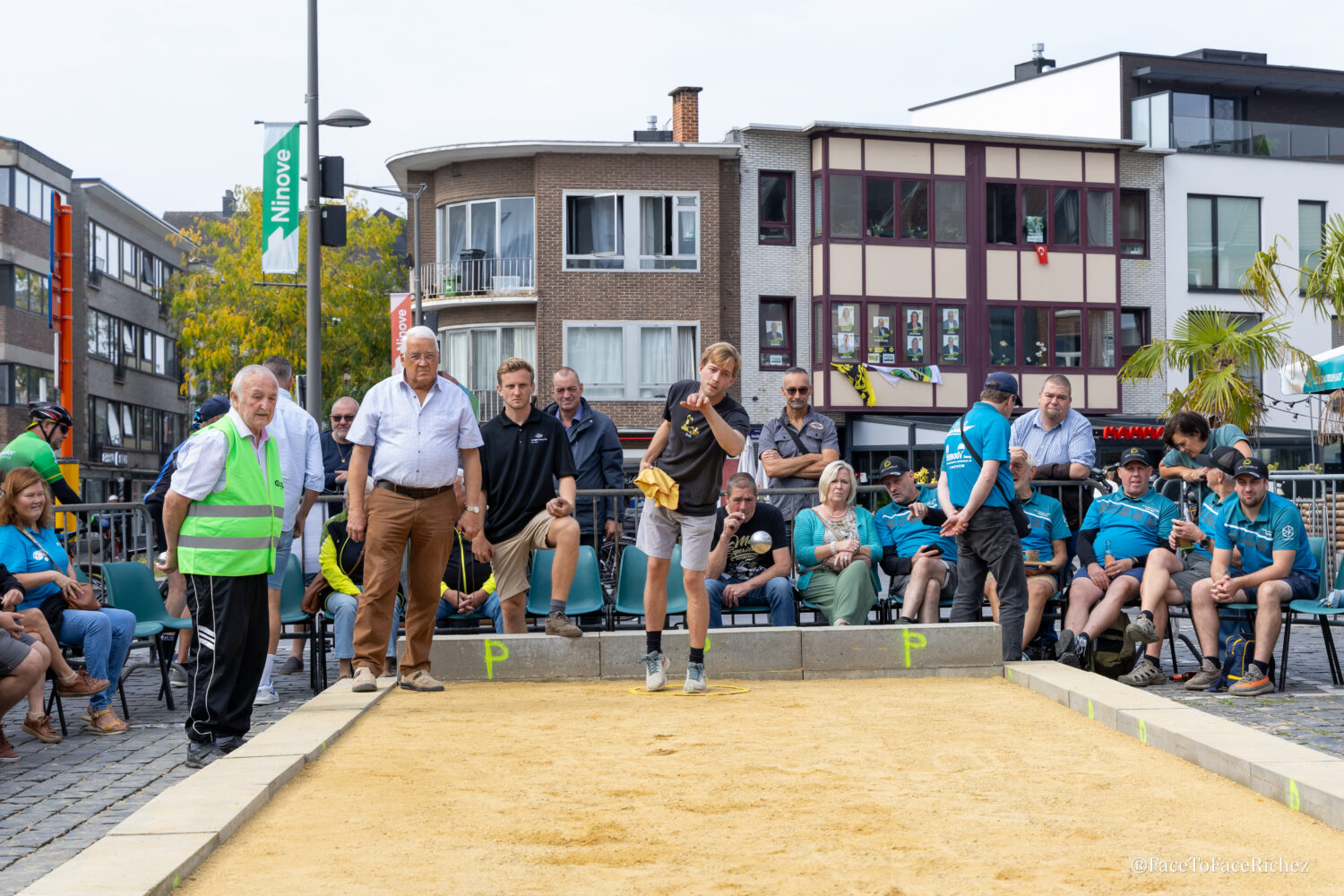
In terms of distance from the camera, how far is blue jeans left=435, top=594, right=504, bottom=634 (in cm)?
1019

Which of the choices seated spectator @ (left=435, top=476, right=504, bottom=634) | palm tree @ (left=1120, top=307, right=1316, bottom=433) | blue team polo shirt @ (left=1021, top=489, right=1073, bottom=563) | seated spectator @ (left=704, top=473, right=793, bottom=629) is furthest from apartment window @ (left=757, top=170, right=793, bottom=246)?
seated spectator @ (left=435, top=476, right=504, bottom=634)

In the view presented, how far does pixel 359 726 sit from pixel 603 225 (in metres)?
30.2

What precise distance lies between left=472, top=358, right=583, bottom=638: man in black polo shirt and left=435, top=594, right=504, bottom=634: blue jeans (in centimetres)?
45

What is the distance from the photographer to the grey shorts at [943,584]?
10.4 m

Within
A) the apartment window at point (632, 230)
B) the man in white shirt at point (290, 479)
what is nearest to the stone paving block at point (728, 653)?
the man in white shirt at point (290, 479)

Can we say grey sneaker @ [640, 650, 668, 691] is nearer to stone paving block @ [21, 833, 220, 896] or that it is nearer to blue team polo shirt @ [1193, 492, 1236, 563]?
blue team polo shirt @ [1193, 492, 1236, 563]

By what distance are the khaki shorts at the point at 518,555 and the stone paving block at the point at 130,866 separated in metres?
4.71

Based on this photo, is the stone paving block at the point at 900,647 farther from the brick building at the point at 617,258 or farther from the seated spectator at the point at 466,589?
the brick building at the point at 617,258

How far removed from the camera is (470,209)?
3766 centimetres

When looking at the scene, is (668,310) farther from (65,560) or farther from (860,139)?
(65,560)

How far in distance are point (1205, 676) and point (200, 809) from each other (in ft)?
21.9

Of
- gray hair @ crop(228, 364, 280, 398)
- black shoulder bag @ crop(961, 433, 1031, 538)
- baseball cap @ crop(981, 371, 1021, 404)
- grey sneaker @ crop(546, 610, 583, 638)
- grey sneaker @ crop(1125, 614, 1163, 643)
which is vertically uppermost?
baseball cap @ crop(981, 371, 1021, 404)

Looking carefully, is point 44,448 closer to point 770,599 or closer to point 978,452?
point 770,599

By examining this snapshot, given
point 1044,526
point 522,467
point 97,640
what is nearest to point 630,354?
point 1044,526
